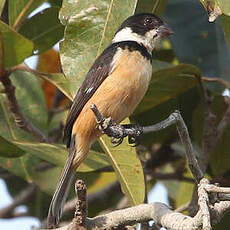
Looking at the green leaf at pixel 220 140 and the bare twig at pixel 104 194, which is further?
the bare twig at pixel 104 194

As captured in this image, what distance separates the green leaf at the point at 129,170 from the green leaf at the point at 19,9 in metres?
1.11

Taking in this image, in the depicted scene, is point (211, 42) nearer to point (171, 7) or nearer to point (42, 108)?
point (171, 7)

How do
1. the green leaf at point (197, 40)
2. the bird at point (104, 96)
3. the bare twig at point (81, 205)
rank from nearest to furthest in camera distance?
1. the bare twig at point (81, 205)
2. the bird at point (104, 96)
3. the green leaf at point (197, 40)

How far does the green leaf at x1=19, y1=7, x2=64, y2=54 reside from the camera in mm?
4840

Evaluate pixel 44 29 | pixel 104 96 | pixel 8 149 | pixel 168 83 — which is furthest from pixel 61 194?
pixel 44 29

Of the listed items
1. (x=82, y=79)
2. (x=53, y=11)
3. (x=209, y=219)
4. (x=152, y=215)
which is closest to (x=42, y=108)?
(x=53, y=11)

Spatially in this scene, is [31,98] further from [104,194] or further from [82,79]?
[82,79]

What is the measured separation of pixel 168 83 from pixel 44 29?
0.94 meters

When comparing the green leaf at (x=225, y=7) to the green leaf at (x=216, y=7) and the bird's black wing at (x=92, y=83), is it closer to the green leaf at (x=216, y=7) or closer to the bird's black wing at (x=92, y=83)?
the green leaf at (x=216, y=7)

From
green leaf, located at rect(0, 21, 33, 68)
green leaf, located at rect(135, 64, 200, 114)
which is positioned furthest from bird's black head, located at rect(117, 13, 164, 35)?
green leaf, located at rect(0, 21, 33, 68)

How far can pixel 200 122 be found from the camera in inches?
195

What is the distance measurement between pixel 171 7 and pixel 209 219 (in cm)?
285

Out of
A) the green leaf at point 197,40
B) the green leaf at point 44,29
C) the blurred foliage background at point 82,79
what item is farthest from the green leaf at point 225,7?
the green leaf at point 44,29

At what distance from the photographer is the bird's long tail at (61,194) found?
3873 millimetres
